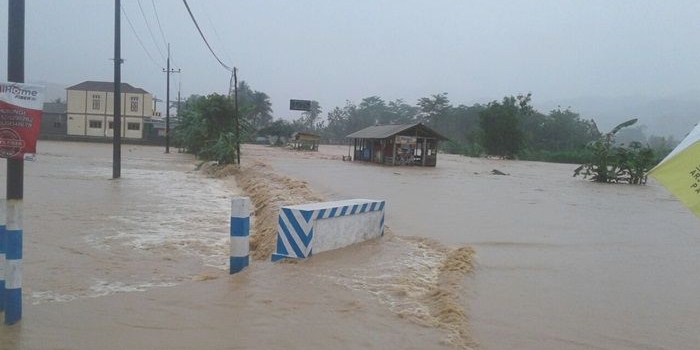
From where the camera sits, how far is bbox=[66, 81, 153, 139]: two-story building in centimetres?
7088

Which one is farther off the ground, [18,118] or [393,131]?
[393,131]

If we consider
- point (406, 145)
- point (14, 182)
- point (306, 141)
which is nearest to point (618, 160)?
point (406, 145)

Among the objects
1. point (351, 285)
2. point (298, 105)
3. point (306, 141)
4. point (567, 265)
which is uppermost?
point (298, 105)

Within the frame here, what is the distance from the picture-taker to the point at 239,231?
24.9 feet

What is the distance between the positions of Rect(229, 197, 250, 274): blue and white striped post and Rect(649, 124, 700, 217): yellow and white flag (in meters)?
5.03

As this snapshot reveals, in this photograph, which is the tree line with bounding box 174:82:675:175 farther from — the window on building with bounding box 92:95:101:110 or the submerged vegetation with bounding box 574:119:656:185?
the window on building with bounding box 92:95:101:110

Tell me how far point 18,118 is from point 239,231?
310cm

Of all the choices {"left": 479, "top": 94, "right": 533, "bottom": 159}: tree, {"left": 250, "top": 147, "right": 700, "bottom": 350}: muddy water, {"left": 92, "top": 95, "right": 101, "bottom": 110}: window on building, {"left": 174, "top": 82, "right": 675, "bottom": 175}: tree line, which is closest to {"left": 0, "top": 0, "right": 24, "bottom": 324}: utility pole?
{"left": 250, "top": 147, "right": 700, "bottom": 350}: muddy water

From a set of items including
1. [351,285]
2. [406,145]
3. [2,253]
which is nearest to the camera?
[2,253]

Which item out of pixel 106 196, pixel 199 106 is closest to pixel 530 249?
pixel 106 196

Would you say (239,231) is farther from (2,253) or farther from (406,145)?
(406,145)

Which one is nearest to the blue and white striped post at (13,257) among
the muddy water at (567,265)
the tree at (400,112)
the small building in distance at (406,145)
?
the muddy water at (567,265)

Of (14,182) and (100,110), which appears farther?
(100,110)

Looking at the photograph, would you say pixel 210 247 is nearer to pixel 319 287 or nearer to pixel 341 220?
pixel 341 220
